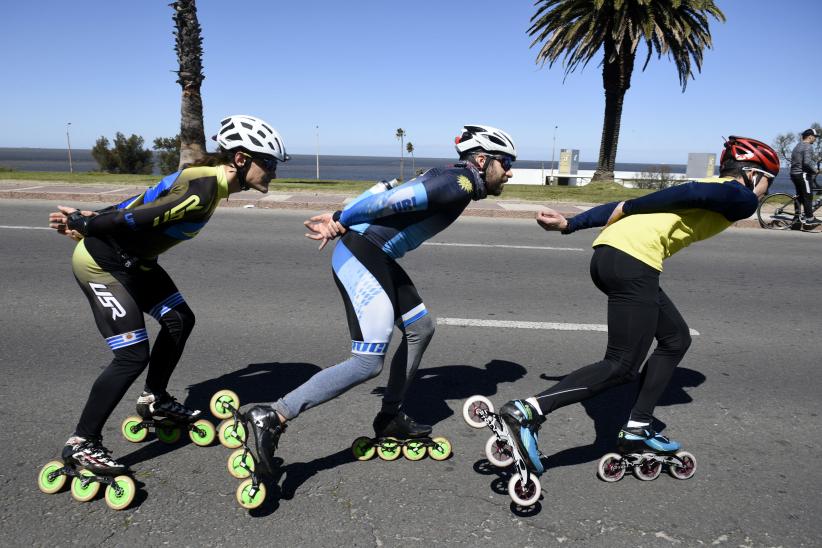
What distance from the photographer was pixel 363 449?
3457mm

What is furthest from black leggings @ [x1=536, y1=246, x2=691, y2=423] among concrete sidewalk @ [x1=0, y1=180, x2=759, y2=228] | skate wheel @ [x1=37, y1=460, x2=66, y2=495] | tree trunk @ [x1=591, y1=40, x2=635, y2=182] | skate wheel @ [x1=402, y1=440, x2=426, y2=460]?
tree trunk @ [x1=591, y1=40, x2=635, y2=182]

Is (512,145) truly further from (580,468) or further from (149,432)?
(149,432)

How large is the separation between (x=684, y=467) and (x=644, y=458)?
0.23 m

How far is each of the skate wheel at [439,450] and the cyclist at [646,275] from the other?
512 mm

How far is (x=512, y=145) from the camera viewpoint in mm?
3348

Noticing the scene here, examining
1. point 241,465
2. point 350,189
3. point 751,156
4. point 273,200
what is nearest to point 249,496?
point 241,465

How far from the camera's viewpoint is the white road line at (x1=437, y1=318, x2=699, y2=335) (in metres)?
5.85

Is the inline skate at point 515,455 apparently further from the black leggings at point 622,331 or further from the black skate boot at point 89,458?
the black skate boot at point 89,458

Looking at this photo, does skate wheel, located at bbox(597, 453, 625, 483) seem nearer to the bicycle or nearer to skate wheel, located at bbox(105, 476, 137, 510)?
skate wheel, located at bbox(105, 476, 137, 510)

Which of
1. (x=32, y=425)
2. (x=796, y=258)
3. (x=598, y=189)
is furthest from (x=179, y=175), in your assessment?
(x=598, y=189)

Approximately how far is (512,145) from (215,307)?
3.89 metres

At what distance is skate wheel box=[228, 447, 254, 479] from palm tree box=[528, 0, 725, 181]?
22763 mm

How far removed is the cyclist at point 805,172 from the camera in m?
12.6

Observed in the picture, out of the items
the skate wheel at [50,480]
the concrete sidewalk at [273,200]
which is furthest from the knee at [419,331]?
the concrete sidewalk at [273,200]
